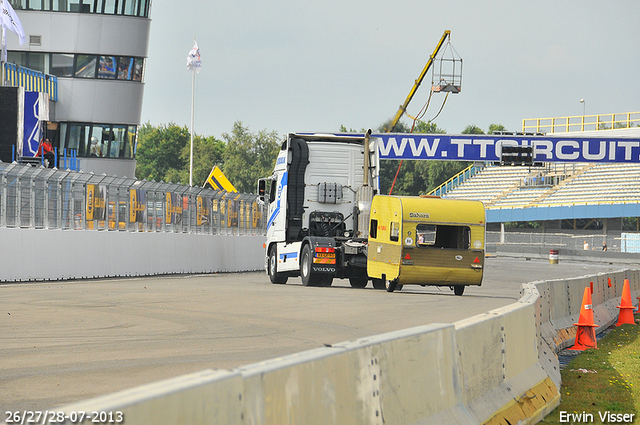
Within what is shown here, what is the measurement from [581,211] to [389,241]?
5262 cm

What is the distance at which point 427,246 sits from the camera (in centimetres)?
2180

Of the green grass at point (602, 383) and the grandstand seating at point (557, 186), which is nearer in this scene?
the green grass at point (602, 383)

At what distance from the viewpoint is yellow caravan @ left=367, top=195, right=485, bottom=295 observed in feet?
69.5

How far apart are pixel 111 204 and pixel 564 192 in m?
55.4

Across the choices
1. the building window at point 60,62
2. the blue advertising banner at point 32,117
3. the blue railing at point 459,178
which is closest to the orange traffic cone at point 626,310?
the blue advertising banner at point 32,117

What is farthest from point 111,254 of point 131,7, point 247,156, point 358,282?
point 247,156

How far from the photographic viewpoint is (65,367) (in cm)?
906

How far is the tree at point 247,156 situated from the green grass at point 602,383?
114 meters

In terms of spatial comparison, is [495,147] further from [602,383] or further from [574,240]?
[602,383]

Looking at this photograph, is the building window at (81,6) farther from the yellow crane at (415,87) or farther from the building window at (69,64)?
the yellow crane at (415,87)

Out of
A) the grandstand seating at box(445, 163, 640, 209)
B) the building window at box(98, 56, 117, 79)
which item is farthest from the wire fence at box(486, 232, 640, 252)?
the building window at box(98, 56, 117, 79)

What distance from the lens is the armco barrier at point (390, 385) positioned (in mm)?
3361

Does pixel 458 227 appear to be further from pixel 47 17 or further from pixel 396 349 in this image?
pixel 47 17

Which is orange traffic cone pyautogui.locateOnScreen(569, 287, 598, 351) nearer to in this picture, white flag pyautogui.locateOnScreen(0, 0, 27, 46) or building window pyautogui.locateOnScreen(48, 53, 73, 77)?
white flag pyautogui.locateOnScreen(0, 0, 27, 46)
